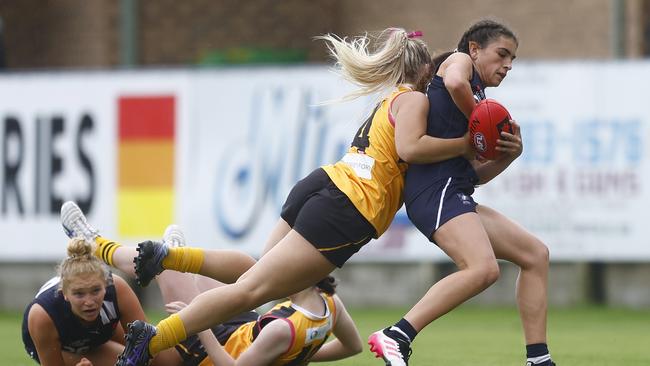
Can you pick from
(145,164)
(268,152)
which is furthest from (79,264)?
(145,164)

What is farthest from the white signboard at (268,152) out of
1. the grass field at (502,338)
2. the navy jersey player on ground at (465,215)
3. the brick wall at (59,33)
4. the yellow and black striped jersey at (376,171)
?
the yellow and black striped jersey at (376,171)

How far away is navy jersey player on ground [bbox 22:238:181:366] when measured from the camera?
7.18 m

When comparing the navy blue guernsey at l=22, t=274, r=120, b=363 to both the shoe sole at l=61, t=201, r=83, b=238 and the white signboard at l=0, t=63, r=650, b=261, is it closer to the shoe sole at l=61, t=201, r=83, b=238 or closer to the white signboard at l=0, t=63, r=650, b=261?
the shoe sole at l=61, t=201, r=83, b=238

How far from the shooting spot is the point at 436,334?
36.3 feet

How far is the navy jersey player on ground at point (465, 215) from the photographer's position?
6.84 m

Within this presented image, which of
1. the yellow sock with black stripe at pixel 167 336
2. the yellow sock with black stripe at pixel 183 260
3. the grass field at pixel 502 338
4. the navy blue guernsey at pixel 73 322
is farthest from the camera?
the grass field at pixel 502 338

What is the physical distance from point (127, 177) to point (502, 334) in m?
→ 4.38

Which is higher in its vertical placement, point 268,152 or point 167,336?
point 268,152

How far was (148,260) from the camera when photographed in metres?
7.03

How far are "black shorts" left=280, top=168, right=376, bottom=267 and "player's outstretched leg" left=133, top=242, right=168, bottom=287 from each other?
68 cm

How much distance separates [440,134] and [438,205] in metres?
0.38

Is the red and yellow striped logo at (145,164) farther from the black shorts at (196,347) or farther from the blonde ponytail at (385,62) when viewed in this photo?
the blonde ponytail at (385,62)

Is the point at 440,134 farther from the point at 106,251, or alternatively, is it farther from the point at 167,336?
the point at 106,251

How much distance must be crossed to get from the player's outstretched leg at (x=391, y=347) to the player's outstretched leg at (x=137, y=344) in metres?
1.05
